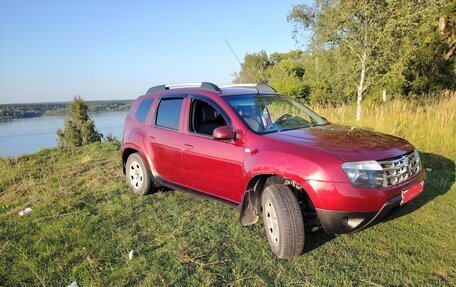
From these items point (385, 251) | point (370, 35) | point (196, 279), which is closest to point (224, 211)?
point (196, 279)

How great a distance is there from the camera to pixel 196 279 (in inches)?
120

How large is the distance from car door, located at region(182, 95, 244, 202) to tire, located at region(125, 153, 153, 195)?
116 centimetres

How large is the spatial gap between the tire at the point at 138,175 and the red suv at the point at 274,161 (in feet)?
0.10

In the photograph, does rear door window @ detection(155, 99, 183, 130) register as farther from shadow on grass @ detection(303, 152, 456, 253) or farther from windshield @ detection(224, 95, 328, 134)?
shadow on grass @ detection(303, 152, 456, 253)

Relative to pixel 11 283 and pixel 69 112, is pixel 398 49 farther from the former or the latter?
pixel 69 112

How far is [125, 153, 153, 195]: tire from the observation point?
5.34 m

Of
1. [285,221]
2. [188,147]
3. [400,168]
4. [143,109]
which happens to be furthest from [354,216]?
[143,109]

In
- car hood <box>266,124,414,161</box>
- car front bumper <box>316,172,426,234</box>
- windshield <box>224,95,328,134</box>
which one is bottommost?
car front bumper <box>316,172,426,234</box>

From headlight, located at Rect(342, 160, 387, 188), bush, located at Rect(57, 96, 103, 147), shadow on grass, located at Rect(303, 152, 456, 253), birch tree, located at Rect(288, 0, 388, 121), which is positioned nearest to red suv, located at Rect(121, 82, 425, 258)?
headlight, located at Rect(342, 160, 387, 188)

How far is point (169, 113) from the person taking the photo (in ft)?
16.1

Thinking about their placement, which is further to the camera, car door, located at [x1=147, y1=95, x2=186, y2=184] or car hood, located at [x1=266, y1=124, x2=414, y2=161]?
car door, located at [x1=147, y1=95, x2=186, y2=184]

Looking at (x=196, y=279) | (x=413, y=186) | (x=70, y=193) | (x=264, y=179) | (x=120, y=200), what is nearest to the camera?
(x=196, y=279)

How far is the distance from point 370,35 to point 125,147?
24.3ft

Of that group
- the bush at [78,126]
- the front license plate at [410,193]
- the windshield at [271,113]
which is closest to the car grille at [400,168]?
the front license plate at [410,193]
